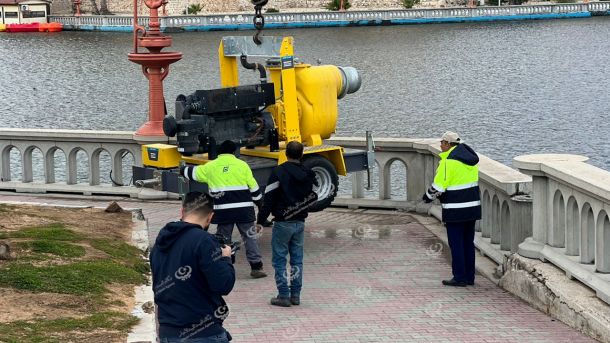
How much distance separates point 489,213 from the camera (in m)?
15.0

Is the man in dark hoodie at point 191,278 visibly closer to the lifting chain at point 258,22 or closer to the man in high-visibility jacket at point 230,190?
the man in high-visibility jacket at point 230,190

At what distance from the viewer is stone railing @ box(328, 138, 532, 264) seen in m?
13.8

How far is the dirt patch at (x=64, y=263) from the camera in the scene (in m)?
10.3

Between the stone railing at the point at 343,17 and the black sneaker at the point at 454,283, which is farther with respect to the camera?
the stone railing at the point at 343,17

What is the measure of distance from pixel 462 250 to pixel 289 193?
204 centimetres

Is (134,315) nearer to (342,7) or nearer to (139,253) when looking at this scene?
(139,253)

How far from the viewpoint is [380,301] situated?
42.3 feet

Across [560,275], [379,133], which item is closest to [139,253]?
[560,275]

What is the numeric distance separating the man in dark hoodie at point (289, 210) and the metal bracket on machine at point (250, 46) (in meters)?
3.50

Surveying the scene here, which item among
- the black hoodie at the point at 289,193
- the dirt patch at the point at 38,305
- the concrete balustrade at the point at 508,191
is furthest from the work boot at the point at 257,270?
the dirt patch at the point at 38,305

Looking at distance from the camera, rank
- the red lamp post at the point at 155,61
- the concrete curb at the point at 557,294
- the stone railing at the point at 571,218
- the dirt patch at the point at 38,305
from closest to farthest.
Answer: the dirt patch at the point at 38,305
the concrete curb at the point at 557,294
the stone railing at the point at 571,218
the red lamp post at the point at 155,61

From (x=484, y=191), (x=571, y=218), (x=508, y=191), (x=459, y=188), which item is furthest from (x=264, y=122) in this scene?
(x=571, y=218)

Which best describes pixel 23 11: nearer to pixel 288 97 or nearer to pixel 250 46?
pixel 250 46

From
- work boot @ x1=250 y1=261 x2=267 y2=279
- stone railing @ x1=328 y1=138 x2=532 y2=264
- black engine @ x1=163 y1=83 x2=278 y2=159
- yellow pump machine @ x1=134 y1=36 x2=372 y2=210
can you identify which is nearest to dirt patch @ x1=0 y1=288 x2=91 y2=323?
work boot @ x1=250 y1=261 x2=267 y2=279
